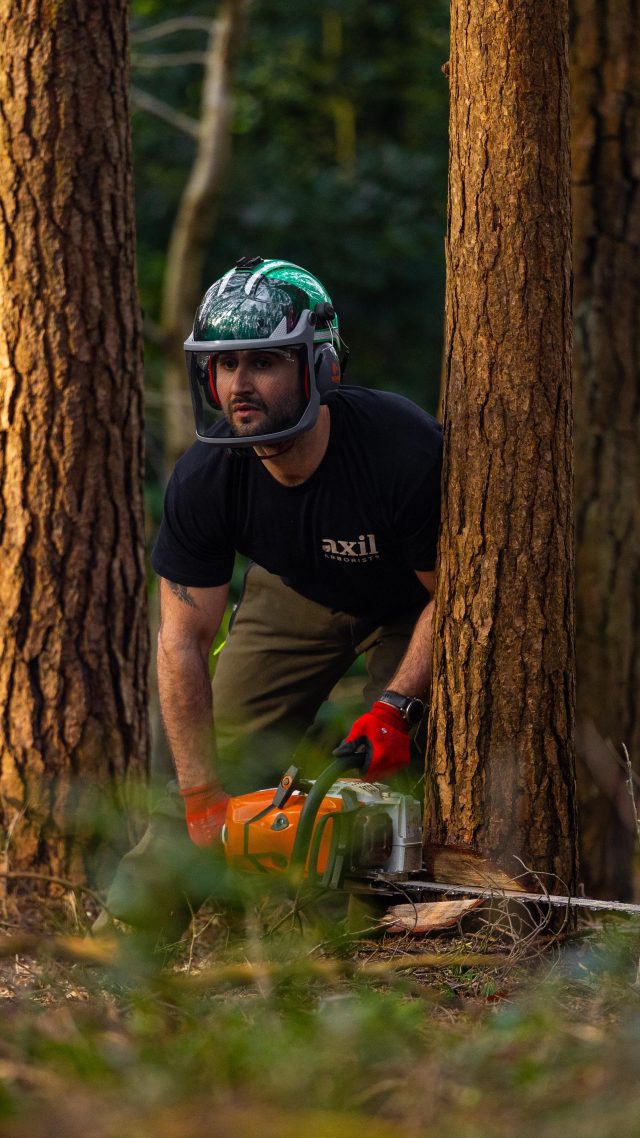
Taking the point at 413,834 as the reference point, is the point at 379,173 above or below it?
above

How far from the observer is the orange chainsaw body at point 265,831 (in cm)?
A: 355

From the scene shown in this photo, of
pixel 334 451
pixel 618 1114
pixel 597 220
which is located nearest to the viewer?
pixel 618 1114

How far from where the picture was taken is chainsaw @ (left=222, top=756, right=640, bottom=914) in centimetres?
351

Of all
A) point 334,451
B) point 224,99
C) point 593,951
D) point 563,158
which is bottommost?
point 593,951

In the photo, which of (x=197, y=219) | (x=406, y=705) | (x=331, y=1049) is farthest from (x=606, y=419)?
(x=197, y=219)

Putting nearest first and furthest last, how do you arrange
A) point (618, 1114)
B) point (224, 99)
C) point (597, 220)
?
point (618, 1114), point (597, 220), point (224, 99)

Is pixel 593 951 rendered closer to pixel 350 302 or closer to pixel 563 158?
pixel 563 158

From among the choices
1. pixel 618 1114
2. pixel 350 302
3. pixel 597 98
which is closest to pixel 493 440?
pixel 618 1114

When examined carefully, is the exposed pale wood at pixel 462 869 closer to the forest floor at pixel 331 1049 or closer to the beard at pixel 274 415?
the forest floor at pixel 331 1049

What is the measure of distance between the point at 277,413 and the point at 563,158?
3.57 ft

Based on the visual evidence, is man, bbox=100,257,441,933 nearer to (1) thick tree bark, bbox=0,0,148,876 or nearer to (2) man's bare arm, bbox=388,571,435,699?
(2) man's bare arm, bbox=388,571,435,699

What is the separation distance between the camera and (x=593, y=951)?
3.34 m

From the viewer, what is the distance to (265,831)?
12.1ft

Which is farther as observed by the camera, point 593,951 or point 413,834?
point 413,834
